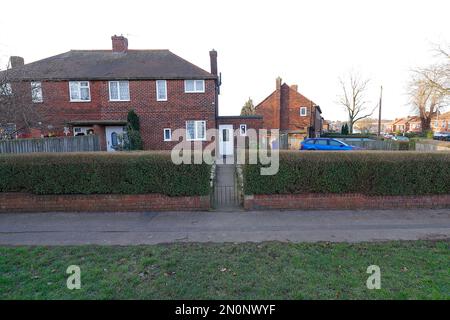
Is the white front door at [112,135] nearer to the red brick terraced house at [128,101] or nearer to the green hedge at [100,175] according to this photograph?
the red brick terraced house at [128,101]

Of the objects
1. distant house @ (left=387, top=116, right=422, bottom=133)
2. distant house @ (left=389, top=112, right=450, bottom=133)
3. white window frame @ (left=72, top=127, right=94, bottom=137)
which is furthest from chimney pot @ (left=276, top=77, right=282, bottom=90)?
distant house @ (left=387, top=116, right=422, bottom=133)

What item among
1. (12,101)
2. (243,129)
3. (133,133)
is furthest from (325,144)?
(12,101)

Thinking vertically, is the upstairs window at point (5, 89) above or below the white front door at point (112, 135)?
above

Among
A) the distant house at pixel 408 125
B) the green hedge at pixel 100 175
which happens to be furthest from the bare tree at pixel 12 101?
the distant house at pixel 408 125

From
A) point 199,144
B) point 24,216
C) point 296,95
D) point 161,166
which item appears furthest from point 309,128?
point 24,216

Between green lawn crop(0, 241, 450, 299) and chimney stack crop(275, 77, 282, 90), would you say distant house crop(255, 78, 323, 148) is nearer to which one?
chimney stack crop(275, 77, 282, 90)

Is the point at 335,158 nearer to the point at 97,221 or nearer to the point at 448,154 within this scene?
the point at 448,154

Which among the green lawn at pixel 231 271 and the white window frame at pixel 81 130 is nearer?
the green lawn at pixel 231 271

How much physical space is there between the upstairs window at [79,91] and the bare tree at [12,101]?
19.8 ft

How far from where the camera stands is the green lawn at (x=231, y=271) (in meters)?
3.09

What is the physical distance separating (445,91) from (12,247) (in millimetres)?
31624

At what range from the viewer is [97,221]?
19.4ft

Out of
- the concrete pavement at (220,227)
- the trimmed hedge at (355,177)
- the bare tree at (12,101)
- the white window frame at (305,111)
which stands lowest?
the concrete pavement at (220,227)

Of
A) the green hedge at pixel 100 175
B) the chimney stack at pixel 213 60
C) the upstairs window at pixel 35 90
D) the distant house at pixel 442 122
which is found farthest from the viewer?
the distant house at pixel 442 122
